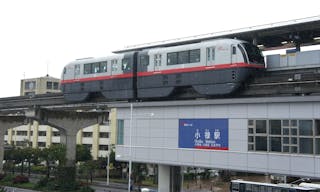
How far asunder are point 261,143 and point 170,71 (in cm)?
862

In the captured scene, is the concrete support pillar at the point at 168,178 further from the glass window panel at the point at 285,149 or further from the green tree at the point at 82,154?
the green tree at the point at 82,154

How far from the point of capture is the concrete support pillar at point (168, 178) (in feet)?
82.3

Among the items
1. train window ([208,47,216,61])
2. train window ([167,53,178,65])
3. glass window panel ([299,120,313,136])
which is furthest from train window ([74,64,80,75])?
glass window panel ([299,120,313,136])

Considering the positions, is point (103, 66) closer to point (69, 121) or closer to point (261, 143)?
point (69, 121)

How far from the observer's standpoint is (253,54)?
2400cm

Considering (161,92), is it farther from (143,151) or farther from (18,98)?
(18,98)

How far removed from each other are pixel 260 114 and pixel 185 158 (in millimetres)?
5080

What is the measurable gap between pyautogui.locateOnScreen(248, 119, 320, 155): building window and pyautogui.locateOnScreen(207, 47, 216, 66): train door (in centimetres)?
536

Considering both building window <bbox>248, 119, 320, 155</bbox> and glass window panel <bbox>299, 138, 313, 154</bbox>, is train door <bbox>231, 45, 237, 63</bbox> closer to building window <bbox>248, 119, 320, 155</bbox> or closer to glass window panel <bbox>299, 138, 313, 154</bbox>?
building window <bbox>248, 119, 320, 155</bbox>

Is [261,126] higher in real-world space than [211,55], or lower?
lower

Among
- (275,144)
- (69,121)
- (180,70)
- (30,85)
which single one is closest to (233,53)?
(180,70)

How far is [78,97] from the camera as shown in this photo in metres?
33.0

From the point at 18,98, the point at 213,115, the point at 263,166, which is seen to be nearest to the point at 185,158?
the point at 213,115

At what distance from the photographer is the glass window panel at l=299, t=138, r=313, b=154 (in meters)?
18.3
